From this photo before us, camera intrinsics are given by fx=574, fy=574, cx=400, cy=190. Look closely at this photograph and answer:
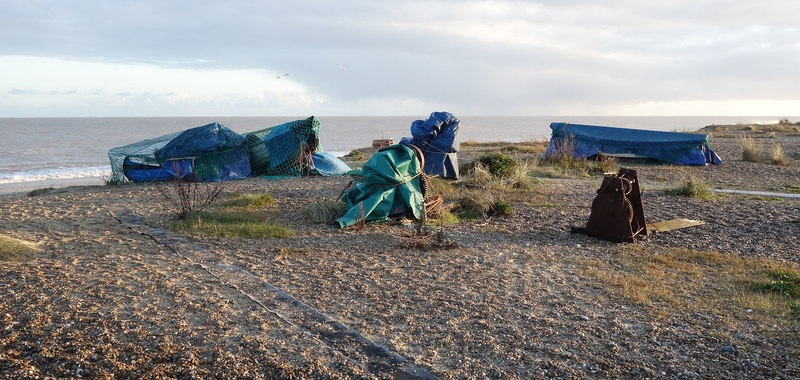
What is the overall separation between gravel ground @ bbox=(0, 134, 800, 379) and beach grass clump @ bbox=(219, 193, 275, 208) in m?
2.12

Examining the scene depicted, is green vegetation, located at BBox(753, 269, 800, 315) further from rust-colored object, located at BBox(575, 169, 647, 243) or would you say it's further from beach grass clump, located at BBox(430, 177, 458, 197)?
beach grass clump, located at BBox(430, 177, 458, 197)

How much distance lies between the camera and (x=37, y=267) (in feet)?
19.2

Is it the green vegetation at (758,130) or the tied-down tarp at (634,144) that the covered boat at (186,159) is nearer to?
the tied-down tarp at (634,144)

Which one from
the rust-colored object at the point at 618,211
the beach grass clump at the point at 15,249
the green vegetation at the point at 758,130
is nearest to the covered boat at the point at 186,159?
the beach grass clump at the point at 15,249

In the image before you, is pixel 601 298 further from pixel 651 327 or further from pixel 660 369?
pixel 660 369

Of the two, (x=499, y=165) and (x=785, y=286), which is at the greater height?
(x=499, y=165)

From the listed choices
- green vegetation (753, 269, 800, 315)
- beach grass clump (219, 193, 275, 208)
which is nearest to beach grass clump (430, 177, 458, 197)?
beach grass clump (219, 193, 275, 208)

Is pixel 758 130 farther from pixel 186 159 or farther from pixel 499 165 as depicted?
pixel 186 159

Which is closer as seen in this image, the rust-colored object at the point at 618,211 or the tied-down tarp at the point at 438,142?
the rust-colored object at the point at 618,211

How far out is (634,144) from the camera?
18.7 metres

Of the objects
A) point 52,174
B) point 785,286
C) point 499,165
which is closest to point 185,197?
point 499,165

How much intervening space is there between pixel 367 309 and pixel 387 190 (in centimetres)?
404

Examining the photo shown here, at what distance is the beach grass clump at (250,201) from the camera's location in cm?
1052

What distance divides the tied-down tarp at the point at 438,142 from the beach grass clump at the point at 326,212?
445 cm
